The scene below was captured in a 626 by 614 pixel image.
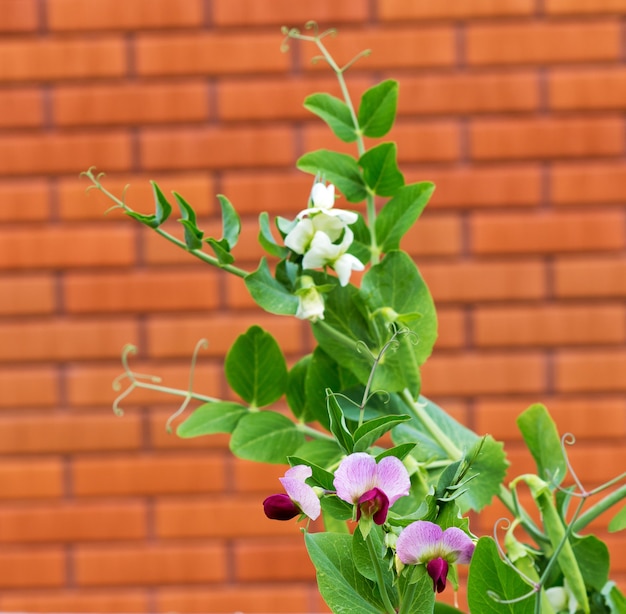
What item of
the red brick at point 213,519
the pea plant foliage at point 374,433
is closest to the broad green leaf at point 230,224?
the pea plant foliage at point 374,433

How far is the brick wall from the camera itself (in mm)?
1443

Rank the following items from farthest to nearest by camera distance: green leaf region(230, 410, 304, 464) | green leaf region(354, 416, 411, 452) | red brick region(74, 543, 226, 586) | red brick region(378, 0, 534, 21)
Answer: red brick region(74, 543, 226, 586)
red brick region(378, 0, 534, 21)
green leaf region(230, 410, 304, 464)
green leaf region(354, 416, 411, 452)

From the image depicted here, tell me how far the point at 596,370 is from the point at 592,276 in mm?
151

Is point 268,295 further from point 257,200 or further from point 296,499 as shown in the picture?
point 257,200

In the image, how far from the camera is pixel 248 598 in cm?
153

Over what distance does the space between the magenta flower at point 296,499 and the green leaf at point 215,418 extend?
0.11 metres

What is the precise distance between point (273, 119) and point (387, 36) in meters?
0.22

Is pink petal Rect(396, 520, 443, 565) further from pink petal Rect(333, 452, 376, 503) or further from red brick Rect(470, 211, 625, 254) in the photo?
red brick Rect(470, 211, 625, 254)

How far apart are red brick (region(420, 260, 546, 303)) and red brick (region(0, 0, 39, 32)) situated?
28.9 inches

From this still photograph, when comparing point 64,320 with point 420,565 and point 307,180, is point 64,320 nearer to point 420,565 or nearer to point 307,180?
point 307,180

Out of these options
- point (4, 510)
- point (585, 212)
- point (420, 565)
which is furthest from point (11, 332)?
point (420, 565)

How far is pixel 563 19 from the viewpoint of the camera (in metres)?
1.44

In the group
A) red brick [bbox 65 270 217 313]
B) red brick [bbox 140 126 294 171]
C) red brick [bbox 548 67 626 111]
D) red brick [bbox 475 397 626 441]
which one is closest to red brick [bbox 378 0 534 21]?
red brick [bbox 548 67 626 111]

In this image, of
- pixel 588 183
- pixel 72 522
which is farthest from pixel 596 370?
pixel 72 522
